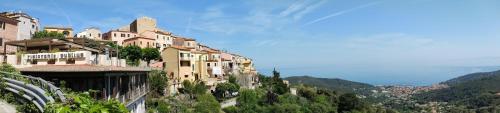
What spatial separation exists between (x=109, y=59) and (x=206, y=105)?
29.2m

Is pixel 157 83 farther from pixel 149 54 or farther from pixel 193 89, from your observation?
pixel 149 54

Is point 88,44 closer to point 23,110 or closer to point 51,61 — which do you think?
point 51,61

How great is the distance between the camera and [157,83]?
57781 mm

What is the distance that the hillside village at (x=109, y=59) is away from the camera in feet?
67.8

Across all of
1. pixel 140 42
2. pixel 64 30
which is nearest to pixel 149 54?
pixel 140 42

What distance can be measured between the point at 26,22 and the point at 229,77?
3249 cm

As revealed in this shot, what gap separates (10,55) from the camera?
26203 mm

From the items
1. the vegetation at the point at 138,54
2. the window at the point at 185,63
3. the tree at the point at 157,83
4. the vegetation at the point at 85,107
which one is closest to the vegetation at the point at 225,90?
the window at the point at 185,63

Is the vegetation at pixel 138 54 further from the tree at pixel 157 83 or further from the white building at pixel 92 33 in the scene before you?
the white building at pixel 92 33

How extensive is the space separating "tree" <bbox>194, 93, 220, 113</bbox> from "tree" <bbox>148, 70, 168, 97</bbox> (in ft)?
15.4

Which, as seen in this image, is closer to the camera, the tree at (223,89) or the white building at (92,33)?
the tree at (223,89)

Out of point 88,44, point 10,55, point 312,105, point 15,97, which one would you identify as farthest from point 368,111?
point 15,97

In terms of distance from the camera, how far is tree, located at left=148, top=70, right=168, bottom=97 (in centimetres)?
5672

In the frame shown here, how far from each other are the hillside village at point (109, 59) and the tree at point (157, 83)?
7.95ft
